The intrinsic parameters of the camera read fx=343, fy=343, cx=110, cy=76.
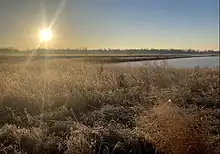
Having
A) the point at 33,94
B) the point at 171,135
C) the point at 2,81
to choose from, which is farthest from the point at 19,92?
the point at 171,135

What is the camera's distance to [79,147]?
6066 mm

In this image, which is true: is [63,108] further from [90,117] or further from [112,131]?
[112,131]

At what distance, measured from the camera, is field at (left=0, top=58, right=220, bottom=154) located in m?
6.53

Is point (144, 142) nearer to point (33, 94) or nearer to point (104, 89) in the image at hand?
point (33, 94)

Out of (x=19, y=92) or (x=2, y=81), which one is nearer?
(x=19, y=92)

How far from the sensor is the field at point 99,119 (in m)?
6.53

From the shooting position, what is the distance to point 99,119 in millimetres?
8328

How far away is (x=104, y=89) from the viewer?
1288 centimetres

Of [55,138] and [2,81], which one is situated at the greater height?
[2,81]

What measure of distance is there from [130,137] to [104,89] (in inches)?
236

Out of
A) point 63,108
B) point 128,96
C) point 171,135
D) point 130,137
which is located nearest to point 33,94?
point 63,108

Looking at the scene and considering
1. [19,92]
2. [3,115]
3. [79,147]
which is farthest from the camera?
[19,92]

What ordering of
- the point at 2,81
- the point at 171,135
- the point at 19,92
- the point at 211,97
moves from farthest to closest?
the point at 211,97 → the point at 2,81 → the point at 19,92 → the point at 171,135

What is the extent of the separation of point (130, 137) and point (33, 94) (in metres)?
4.29
